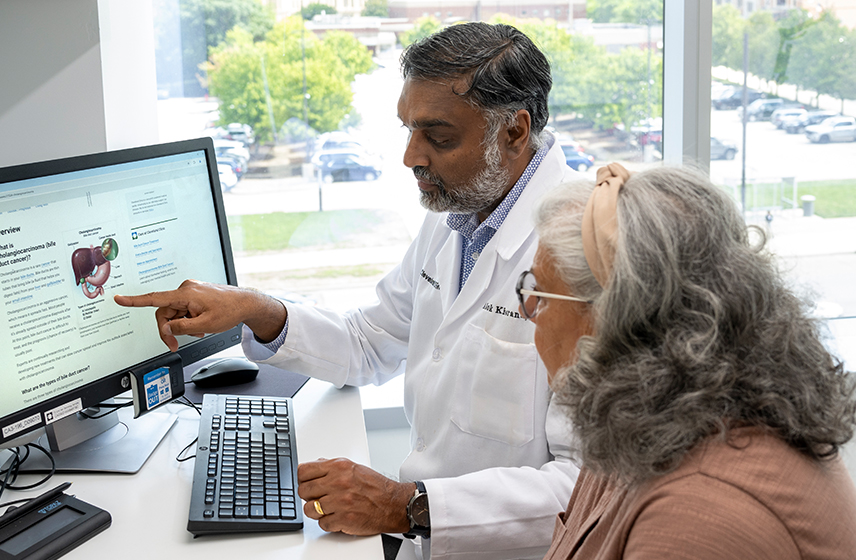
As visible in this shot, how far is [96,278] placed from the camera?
1108mm

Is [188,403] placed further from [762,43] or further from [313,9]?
[762,43]

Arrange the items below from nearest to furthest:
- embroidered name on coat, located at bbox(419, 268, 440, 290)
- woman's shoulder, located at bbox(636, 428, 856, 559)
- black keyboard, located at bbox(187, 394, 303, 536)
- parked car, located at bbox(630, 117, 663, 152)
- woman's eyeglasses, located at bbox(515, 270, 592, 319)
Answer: woman's shoulder, located at bbox(636, 428, 856, 559)
woman's eyeglasses, located at bbox(515, 270, 592, 319)
black keyboard, located at bbox(187, 394, 303, 536)
embroidered name on coat, located at bbox(419, 268, 440, 290)
parked car, located at bbox(630, 117, 663, 152)

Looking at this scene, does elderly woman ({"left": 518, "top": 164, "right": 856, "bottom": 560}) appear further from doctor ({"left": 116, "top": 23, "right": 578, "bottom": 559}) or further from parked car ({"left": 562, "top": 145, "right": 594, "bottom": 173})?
parked car ({"left": 562, "top": 145, "right": 594, "bottom": 173})

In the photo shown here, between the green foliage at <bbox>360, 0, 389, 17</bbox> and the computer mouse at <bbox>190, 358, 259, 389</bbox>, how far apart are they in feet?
3.66

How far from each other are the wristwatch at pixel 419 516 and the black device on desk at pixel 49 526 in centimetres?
41

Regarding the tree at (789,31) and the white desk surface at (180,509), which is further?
the tree at (789,31)

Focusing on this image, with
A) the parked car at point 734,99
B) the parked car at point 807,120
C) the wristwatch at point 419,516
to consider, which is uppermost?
the parked car at point 734,99

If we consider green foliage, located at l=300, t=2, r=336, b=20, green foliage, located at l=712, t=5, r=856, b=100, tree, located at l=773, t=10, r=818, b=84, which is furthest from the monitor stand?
tree, located at l=773, t=10, r=818, b=84

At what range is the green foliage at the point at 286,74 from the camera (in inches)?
81.6

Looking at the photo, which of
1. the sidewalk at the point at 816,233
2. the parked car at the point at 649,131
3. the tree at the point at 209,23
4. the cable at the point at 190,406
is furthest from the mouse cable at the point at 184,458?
the sidewalk at the point at 816,233

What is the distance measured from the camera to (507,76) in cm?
135

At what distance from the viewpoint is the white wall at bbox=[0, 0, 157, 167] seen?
60.2 inches

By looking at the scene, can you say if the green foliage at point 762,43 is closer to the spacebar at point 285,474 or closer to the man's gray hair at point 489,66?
the man's gray hair at point 489,66

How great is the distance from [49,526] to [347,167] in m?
1.42
